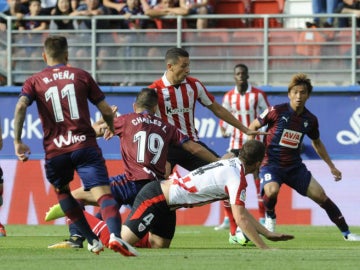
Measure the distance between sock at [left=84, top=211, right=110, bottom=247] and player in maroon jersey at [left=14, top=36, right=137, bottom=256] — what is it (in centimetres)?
90

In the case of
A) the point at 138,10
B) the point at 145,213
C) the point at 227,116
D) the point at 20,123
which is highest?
the point at 138,10

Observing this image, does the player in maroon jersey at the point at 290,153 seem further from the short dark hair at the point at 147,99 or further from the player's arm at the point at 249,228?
the player's arm at the point at 249,228

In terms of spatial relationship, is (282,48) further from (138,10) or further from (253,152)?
(253,152)

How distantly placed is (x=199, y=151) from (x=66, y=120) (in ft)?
8.76

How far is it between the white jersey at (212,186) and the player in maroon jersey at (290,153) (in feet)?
9.91

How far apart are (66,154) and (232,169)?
158 cm

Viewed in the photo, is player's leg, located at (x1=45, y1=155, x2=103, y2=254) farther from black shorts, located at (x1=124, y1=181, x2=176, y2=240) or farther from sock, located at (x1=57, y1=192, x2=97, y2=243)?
black shorts, located at (x1=124, y1=181, x2=176, y2=240)

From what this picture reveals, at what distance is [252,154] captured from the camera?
33.9 ft

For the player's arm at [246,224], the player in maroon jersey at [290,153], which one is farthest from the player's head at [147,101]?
the player in maroon jersey at [290,153]

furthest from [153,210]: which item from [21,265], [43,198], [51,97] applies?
[43,198]

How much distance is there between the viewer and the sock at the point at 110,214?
952 cm

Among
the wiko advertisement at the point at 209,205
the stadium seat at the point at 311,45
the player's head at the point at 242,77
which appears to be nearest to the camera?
the wiko advertisement at the point at 209,205

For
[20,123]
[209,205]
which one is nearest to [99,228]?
[20,123]

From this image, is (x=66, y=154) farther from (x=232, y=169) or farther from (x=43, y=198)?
(x=43, y=198)
